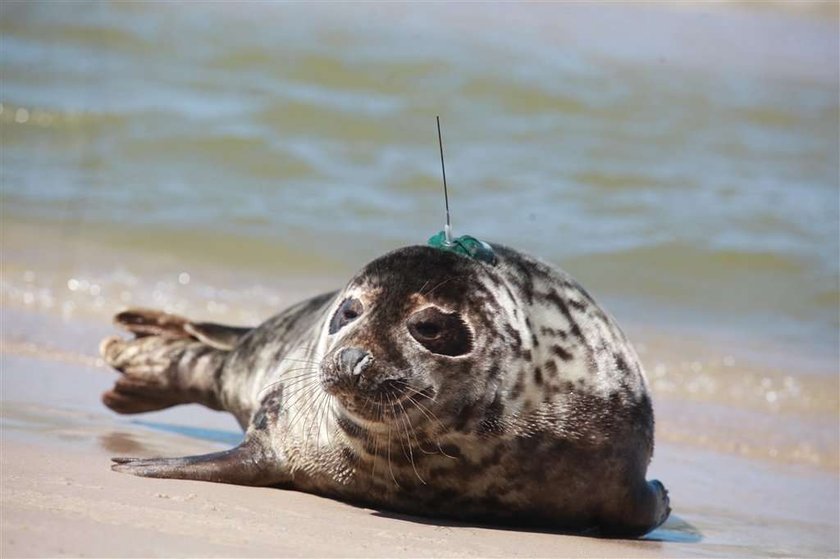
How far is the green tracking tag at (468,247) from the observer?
159 inches

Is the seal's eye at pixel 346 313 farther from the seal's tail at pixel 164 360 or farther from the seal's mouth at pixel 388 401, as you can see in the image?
the seal's tail at pixel 164 360

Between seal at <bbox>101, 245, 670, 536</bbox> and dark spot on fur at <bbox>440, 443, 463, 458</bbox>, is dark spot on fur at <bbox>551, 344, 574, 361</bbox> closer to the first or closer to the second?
seal at <bbox>101, 245, 670, 536</bbox>

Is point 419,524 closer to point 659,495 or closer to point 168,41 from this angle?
point 659,495

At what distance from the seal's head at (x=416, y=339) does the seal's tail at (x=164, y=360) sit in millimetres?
1725

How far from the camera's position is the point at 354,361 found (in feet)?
11.8

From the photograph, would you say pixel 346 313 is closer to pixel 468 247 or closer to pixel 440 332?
pixel 440 332

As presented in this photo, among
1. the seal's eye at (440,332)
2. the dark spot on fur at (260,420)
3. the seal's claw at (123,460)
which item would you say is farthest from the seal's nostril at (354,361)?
the seal's claw at (123,460)

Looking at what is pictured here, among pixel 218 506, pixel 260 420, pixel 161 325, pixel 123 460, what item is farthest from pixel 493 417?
pixel 161 325

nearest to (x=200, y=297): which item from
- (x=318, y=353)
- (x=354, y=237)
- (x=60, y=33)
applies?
(x=354, y=237)

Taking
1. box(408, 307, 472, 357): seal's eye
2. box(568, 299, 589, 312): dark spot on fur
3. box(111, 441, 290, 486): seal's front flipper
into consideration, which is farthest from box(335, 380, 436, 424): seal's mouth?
box(568, 299, 589, 312): dark spot on fur

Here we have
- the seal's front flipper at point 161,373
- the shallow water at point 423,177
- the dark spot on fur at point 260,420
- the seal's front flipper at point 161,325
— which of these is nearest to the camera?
the dark spot on fur at point 260,420

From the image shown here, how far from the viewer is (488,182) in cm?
1220

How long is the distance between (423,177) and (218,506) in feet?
27.8

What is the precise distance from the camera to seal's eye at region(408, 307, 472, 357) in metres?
3.73
